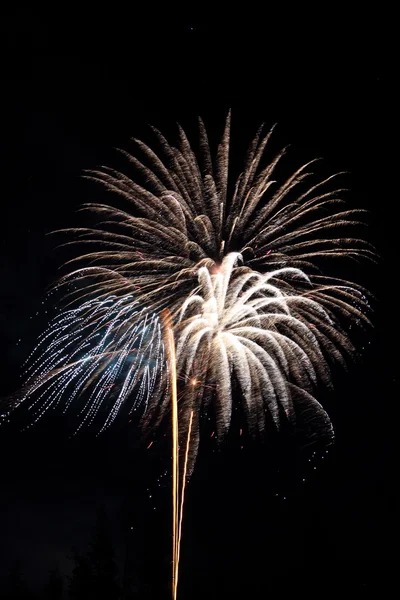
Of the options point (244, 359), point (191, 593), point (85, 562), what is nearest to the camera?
point (244, 359)

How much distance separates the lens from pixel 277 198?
13.6m

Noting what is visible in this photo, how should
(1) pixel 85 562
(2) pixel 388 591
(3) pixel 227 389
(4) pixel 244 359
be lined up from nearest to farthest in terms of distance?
(3) pixel 227 389, (4) pixel 244 359, (2) pixel 388 591, (1) pixel 85 562

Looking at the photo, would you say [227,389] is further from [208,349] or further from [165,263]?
[165,263]

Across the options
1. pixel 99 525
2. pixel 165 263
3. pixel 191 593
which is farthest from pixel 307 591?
pixel 165 263

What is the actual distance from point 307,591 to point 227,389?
690 inches

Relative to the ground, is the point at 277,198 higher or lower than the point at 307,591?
higher

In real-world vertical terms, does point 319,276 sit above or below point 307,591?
above

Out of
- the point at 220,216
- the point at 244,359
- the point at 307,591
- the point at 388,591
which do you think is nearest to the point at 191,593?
the point at 307,591

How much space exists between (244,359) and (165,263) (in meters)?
2.70

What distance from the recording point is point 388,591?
23.9 m

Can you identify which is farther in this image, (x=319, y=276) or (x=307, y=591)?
(x=307, y=591)

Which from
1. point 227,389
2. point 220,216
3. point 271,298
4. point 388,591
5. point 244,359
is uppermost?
point 220,216

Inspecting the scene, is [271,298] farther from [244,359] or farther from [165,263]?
[165,263]

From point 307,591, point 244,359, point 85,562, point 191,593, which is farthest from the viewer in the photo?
point 85,562
